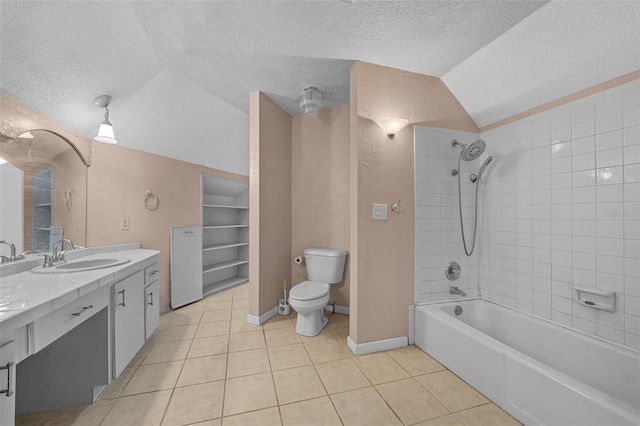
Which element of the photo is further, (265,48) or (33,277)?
(265,48)

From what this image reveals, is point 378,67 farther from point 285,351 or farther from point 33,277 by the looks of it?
point 33,277

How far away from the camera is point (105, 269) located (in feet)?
4.98

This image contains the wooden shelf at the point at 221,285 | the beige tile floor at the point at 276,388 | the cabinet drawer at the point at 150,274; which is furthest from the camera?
the wooden shelf at the point at 221,285

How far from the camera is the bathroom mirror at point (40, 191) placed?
1.38 meters

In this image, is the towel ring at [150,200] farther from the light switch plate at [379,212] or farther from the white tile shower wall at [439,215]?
the white tile shower wall at [439,215]

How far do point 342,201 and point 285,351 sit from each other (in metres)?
1.53

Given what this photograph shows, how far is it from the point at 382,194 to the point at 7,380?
2.06 m

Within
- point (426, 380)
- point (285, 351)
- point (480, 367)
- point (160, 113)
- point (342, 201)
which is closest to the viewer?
point (480, 367)

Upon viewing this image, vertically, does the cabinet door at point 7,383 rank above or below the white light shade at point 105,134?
below

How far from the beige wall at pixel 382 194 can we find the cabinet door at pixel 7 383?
5.64ft

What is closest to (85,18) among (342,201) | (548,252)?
(342,201)

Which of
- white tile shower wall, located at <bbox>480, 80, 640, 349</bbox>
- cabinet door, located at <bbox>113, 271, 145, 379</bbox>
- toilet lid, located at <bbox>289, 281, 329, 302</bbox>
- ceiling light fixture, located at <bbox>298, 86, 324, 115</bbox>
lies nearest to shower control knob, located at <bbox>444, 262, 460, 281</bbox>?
white tile shower wall, located at <bbox>480, 80, 640, 349</bbox>

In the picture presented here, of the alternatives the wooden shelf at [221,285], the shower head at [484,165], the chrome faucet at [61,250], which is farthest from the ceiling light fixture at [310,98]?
the wooden shelf at [221,285]

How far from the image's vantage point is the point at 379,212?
1888mm
